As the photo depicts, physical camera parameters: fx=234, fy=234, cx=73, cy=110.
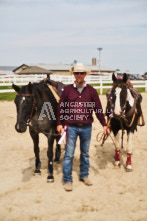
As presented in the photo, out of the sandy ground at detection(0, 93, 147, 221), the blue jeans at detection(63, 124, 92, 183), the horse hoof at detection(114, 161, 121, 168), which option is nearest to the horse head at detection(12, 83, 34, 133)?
the blue jeans at detection(63, 124, 92, 183)

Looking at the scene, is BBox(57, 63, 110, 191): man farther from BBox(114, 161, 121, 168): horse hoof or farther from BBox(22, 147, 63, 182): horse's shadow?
BBox(114, 161, 121, 168): horse hoof

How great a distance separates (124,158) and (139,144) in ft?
3.83

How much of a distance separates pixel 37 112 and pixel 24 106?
1.51ft

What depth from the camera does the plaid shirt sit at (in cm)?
385

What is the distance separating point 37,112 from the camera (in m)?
4.30

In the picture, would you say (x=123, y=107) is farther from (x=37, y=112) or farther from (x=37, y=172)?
(x=37, y=172)

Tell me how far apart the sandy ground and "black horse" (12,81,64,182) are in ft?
1.43

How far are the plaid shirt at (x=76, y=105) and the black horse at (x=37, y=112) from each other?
51 cm

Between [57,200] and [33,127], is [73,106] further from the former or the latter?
[57,200]

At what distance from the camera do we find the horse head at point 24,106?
3.81 metres

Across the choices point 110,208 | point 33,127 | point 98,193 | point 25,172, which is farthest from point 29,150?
point 110,208

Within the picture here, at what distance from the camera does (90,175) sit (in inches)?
184

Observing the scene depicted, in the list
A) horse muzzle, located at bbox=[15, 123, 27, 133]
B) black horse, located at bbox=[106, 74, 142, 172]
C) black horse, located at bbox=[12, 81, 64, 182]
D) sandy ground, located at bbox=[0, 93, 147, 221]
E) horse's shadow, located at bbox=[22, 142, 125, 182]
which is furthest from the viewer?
horse's shadow, located at bbox=[22, 142, 125, 182]

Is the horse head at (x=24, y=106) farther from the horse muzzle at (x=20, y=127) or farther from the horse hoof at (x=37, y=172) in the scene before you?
the horse hoof at (x=37, y=172)
